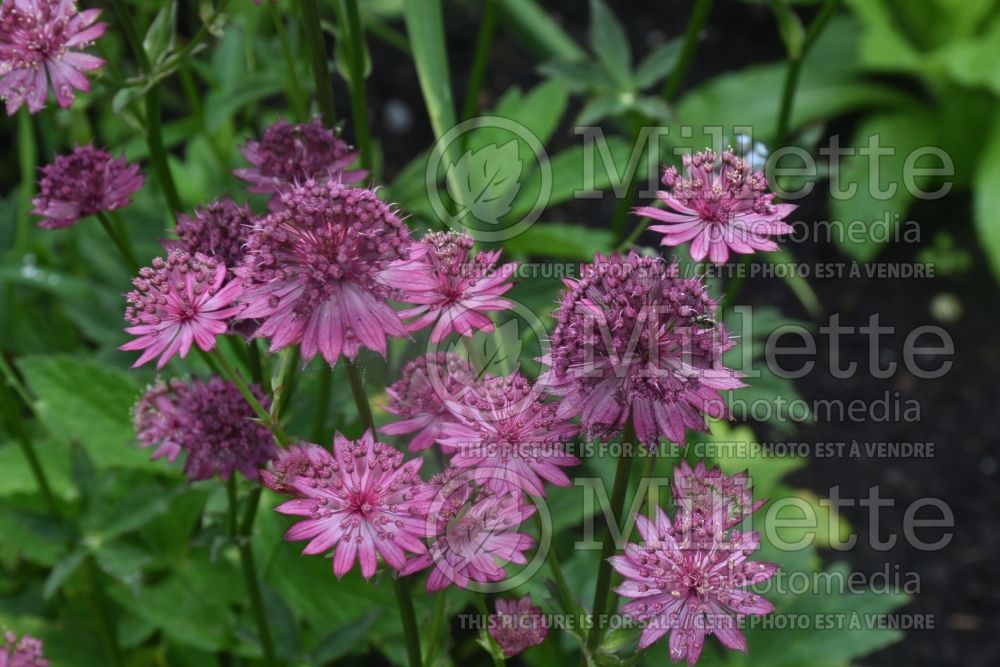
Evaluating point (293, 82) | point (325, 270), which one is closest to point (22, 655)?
point (325, 270)

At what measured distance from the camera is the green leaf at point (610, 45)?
174 cm

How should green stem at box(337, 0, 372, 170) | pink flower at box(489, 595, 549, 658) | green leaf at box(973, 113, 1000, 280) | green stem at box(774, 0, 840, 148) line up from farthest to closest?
green leaf at box(973, 113, 1000, 280)
green stem at box(774, 0, 840, 148)
green stem at box(337, 0, 372, 170)
pink flower at box(489, 595, 549, 658)

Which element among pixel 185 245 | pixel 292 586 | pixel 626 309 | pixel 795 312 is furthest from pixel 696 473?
pixel 795 312

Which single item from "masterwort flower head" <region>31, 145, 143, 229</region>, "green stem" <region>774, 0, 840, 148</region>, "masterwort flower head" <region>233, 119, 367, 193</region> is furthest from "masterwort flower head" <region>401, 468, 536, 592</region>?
"green stem" <region>774, 0, 840, 148</region>

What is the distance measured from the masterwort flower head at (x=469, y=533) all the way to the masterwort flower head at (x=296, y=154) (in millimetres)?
348

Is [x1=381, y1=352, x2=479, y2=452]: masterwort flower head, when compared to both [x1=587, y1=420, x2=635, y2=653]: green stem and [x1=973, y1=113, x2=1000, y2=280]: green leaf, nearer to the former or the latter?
[x1=587, y1=420, x2=635, y2=653]: green stem

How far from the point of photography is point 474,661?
202cm

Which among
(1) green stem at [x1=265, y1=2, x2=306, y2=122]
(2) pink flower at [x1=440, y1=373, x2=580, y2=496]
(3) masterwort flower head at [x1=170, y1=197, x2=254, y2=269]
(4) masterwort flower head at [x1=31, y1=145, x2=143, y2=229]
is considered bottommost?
(2) pink flower at [x1=440, y1=373, x2=580, y2=496]

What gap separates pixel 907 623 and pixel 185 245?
1732 millimetres

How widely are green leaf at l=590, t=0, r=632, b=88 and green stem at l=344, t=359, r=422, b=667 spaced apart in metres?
0.92

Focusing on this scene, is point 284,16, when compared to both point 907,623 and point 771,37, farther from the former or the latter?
point 907,623

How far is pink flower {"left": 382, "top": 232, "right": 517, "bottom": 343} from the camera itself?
0.94 meters

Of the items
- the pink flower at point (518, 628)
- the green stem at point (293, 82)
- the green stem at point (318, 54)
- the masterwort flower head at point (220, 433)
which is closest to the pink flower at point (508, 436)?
the pink flower at point (518, 628)

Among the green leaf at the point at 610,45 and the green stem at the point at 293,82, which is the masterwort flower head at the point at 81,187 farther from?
the green leaf at the point at 610,45
